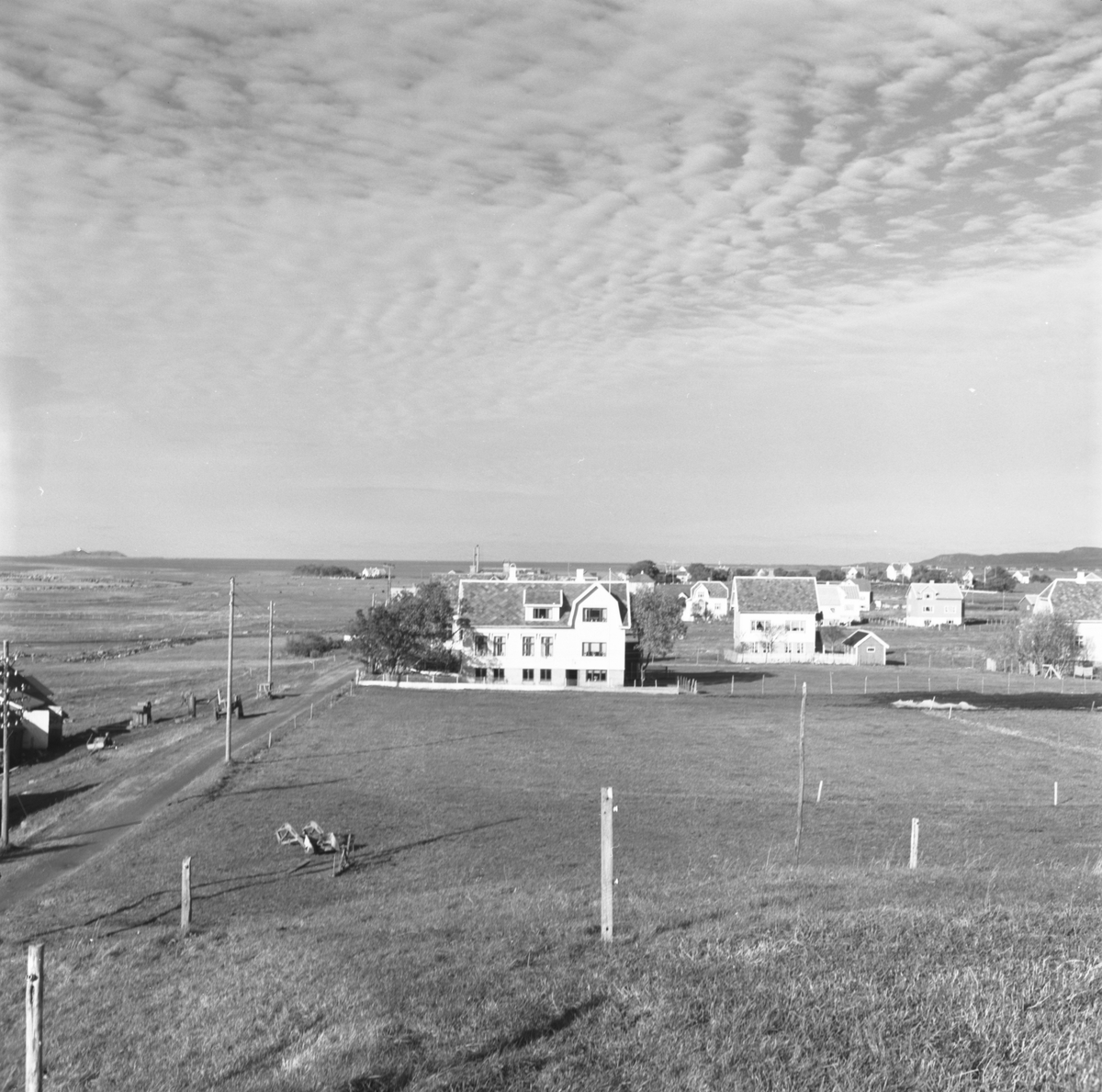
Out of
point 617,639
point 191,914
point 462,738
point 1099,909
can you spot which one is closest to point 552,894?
point 191,914

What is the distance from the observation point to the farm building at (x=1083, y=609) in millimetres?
87062

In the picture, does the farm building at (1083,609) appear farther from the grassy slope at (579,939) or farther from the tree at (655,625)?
the grassy slope at (579,939)

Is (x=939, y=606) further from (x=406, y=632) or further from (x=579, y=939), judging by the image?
(x=579, y=939)

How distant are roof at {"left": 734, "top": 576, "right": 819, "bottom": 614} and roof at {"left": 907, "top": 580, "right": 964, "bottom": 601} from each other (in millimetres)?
49801

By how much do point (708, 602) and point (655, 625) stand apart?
71300 mm

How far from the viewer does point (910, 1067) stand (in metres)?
7.63

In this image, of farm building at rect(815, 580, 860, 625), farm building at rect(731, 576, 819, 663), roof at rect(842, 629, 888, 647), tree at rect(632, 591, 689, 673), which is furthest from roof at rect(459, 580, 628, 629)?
farm building at rect(815, 580, 860, 625)

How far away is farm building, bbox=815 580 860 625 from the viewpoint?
140 meters

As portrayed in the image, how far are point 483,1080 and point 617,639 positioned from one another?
61629 millimetres

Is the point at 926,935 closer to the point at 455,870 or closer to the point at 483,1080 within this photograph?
the point at 483,1080

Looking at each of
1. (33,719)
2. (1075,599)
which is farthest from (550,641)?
(1075,599)

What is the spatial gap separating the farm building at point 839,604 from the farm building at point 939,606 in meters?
9.29

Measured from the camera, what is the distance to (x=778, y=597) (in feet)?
330

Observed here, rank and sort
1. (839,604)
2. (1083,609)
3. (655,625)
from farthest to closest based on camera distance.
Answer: (839,604), (1083,609), (655,625)
